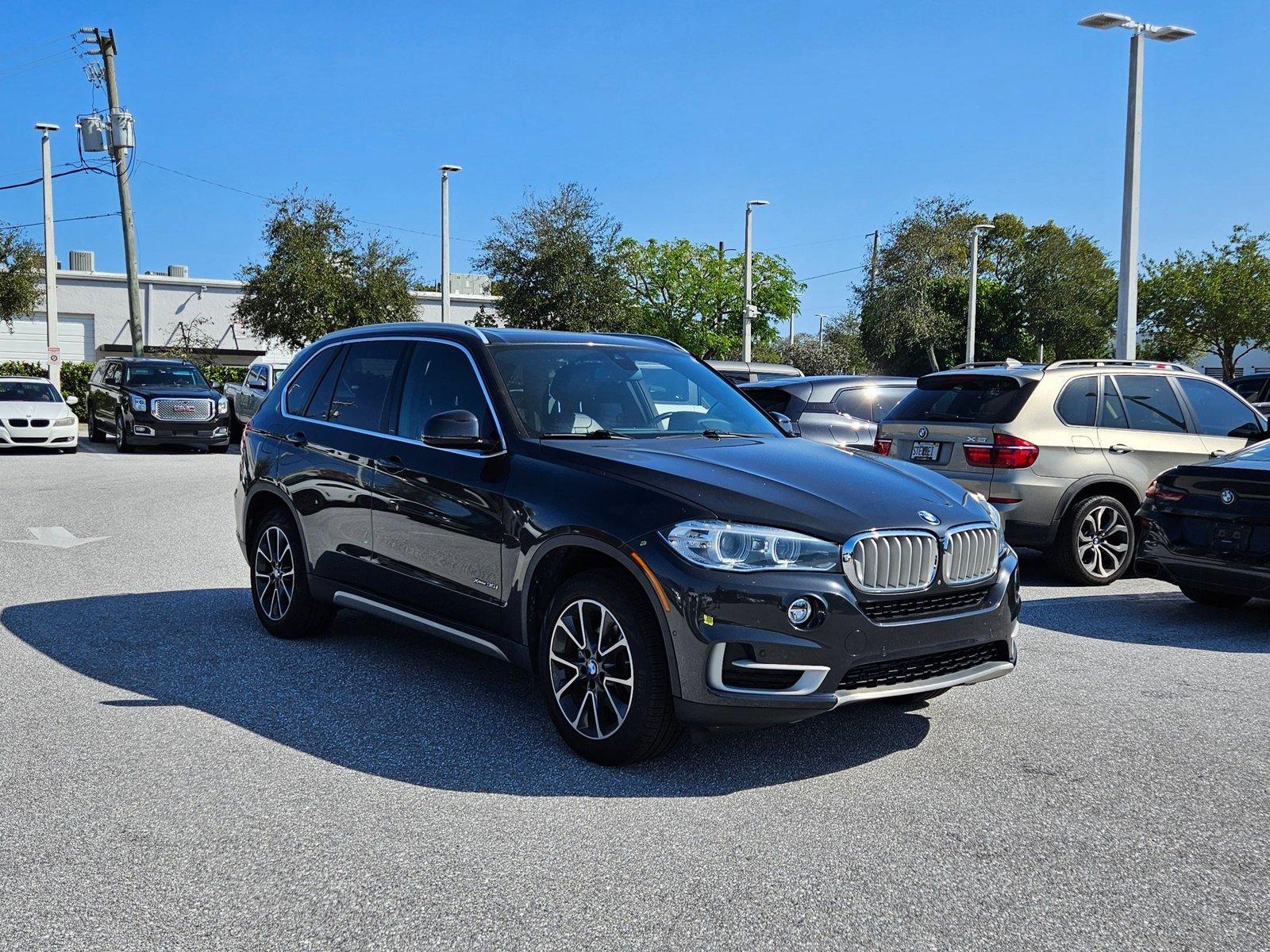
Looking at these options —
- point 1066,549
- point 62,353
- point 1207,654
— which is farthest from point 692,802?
point 62,353

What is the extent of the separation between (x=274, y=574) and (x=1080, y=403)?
6.09 m

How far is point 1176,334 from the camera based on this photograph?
4862 centimetres

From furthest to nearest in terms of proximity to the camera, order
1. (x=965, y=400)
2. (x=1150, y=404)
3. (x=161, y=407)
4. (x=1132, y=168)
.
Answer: (x=161, y=407) < (x=1132, y=168) < (x=1150, y=404) < (x=965, y=400)

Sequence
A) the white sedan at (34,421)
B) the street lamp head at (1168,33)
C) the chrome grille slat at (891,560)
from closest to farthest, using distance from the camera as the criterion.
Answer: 1. the chrome grille slat at (891,560)
2. the street lamp head at (1168,33)
3. the white sedan at (34,421)

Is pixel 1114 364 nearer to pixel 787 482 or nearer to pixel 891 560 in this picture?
pixel 787 482

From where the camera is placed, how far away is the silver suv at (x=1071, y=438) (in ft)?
30.2

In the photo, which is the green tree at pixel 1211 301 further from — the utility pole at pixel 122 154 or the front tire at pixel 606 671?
the front tire at pixel 606 671

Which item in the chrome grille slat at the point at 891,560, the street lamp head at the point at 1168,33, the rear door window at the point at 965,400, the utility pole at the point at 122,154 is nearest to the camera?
the chrome grille slat at the point at 891,560

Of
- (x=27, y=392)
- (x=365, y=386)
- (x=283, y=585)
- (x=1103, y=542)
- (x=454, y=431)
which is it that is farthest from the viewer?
(x=27, y=392)

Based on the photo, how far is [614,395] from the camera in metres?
5.84

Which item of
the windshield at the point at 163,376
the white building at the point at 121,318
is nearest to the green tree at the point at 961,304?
the white building at the point at 121,318

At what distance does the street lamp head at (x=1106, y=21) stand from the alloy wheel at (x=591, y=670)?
47.6ft

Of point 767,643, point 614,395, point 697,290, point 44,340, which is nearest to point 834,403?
point 614,395

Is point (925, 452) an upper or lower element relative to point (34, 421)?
upper
